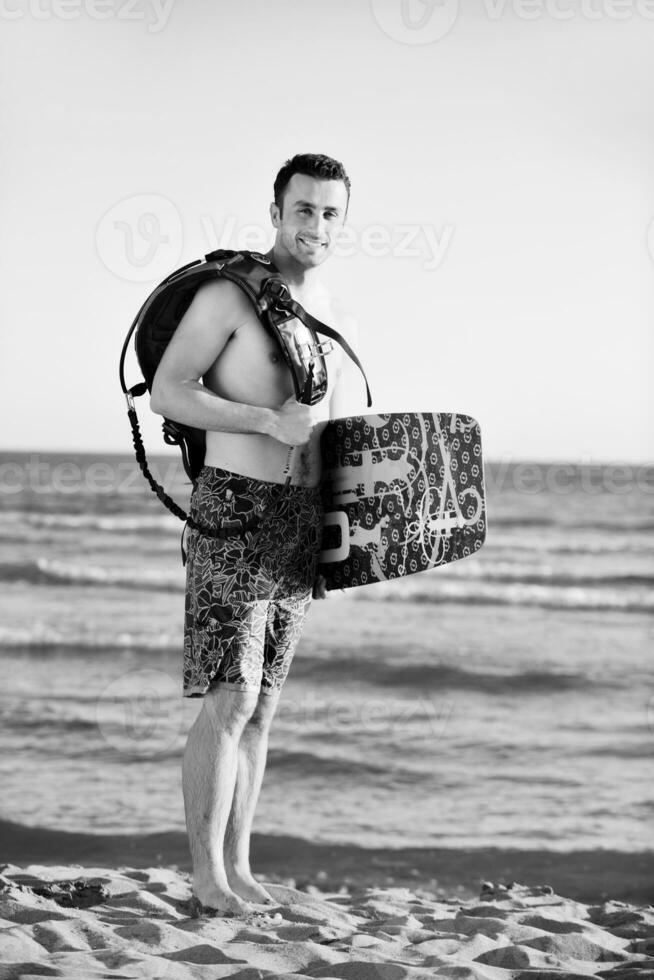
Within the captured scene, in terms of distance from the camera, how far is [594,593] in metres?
11.7

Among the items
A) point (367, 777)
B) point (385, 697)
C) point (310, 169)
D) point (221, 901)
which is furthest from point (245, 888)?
point (385, 697)

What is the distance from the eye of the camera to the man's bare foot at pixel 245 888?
2566 millimetres

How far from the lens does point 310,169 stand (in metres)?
2.54

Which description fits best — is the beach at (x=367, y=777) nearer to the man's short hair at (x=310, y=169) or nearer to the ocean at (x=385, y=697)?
the ocean at (x=385, y=697)

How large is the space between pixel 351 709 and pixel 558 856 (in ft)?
8.62

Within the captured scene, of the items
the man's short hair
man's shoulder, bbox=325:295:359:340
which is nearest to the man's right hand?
man's shoulder, bbox=325:295:359:340

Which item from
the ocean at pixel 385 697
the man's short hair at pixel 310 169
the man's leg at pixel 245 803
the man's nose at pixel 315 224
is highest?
the man's short hair at pixel 310 169

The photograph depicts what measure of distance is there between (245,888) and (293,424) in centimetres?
107

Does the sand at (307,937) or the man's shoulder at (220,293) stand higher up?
the man's shoulder at (220,293)

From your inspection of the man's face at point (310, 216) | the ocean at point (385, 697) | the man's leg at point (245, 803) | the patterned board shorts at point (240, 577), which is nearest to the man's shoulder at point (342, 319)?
the man's face at point (310, 216)

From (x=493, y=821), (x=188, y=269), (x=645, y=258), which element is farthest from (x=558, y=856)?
(x=645, y=258)

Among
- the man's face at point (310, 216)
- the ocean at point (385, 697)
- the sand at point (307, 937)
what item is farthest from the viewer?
the ocean at point (385, 697)

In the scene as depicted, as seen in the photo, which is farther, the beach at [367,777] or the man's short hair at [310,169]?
the man's short hair at [310,169]

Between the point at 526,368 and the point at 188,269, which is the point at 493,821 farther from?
the point at 526,368
